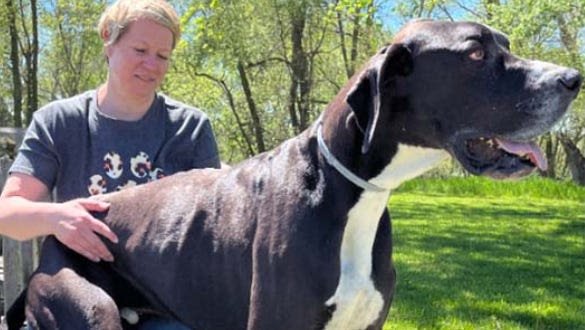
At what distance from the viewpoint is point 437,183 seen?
17984mm

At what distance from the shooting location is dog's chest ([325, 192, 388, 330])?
222 cm

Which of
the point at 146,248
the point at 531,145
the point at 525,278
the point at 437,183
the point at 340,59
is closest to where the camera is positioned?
the point at 531,145

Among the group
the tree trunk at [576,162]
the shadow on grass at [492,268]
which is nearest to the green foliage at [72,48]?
the tree trunk at [576,162]

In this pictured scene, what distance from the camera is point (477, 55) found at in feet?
7.02

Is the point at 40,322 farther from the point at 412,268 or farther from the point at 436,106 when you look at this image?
the point at 412,268

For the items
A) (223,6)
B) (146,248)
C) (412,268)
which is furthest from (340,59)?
(146,248)

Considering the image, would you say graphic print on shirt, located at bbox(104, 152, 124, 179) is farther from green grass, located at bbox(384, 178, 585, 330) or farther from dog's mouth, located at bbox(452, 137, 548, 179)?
green grass, located at bbox(384, 178, 585, 330)

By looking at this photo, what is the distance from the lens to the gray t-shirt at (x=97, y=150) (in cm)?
286

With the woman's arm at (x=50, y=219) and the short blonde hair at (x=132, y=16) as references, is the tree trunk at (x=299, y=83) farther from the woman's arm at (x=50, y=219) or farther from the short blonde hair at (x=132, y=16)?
the woman's arm at (x=50, y=219)

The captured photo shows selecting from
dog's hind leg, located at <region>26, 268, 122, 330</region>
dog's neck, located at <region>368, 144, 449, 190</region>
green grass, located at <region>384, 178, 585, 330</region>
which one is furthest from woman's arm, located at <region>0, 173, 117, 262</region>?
green grass, located at <region>384, 178, 585, 330</region>

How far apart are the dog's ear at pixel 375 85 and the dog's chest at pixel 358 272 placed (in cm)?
18

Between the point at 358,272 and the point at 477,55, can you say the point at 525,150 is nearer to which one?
the point at 477,55

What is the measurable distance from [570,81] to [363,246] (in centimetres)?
70

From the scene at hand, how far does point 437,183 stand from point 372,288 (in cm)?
1597
